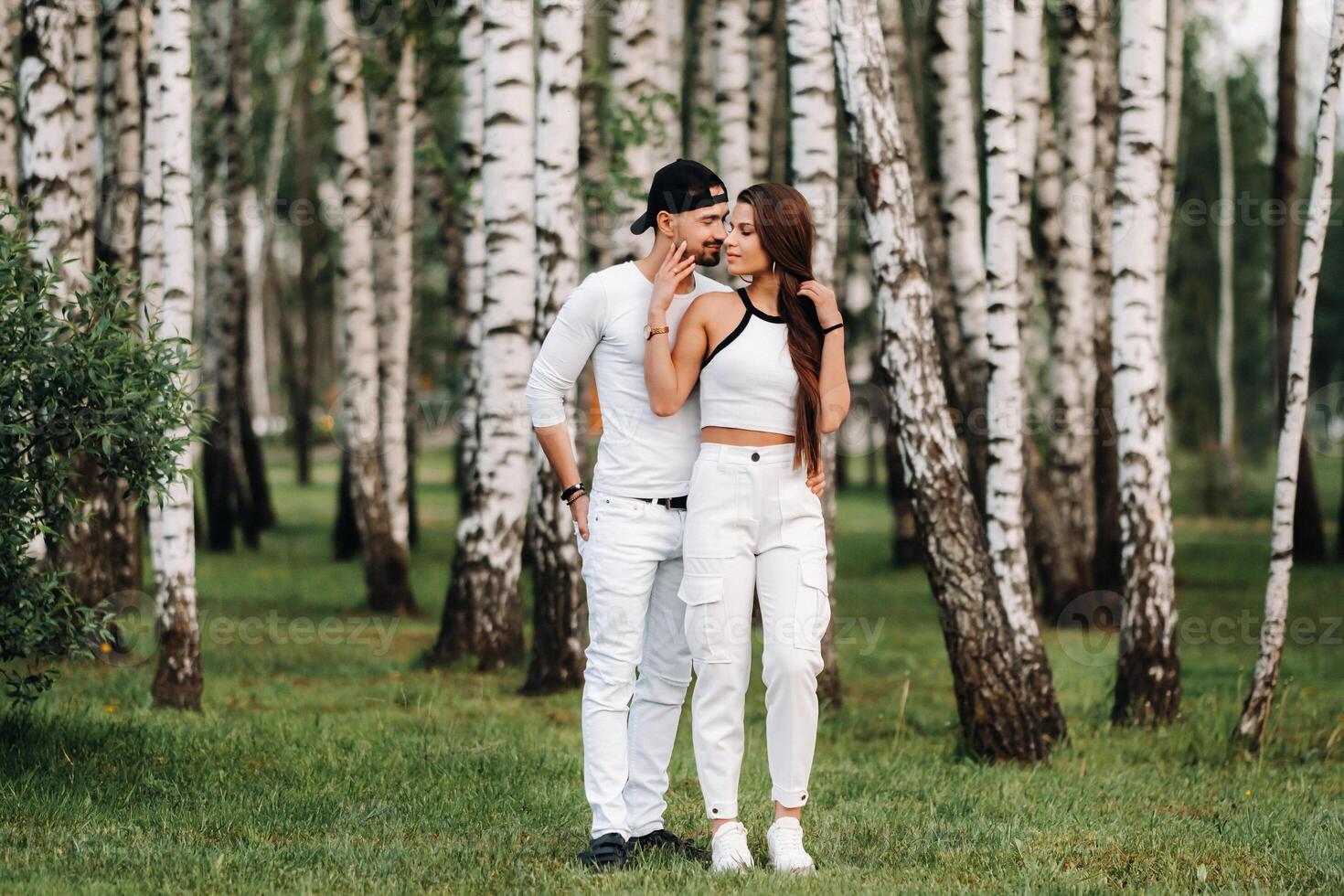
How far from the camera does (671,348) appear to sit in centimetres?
502

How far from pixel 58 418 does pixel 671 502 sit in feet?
9.32

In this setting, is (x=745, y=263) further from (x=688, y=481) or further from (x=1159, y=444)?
(x=1159, y=444)

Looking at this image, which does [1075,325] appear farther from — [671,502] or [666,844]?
[666,844]

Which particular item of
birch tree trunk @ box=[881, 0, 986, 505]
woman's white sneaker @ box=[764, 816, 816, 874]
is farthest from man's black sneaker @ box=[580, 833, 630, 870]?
birch tree trunk @ box=[881, 0, 986, 505]

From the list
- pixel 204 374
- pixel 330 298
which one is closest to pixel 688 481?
pixel 204 374

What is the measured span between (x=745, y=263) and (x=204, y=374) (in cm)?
1498

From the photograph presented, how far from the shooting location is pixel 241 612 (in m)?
13.5

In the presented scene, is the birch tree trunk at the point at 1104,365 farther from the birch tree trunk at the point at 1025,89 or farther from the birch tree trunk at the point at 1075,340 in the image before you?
the birch tree trunk at the point at 1025,89

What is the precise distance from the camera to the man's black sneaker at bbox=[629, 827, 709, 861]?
5180 millimetres

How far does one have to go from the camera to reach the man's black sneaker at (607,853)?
497cm

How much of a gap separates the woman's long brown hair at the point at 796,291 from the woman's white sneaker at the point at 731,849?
1260 millimetres

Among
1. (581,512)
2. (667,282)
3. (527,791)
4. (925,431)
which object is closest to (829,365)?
(667,282)

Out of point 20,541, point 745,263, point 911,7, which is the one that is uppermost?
point 911,7

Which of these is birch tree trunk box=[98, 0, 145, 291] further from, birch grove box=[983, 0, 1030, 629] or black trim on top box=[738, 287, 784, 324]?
black trim on top box=[738, 287, 784, 324]
